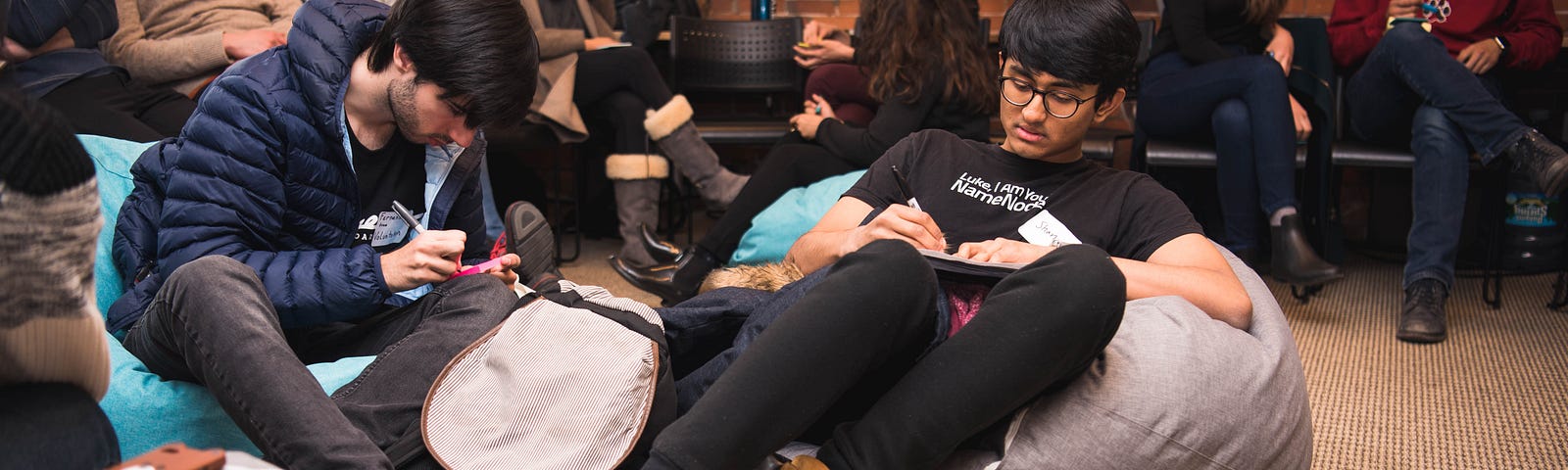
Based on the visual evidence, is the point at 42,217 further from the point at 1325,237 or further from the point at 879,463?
the point at 1325,237

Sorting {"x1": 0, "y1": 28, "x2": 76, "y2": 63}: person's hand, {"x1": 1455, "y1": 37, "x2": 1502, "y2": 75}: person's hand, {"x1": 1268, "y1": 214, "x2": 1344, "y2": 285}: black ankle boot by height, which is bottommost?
{"x1": 1268, "y1": 214, "x2": 1344, "y2": 285}: black ankle boot

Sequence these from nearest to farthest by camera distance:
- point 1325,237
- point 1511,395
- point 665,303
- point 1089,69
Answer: point 1089,69 → point 1511,395 → point 665,303 → point 1325,237

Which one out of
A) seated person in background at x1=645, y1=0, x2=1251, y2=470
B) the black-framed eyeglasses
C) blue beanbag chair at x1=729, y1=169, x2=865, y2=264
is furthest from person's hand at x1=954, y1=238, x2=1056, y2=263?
blue beanbag chair at x1=729, y1=169, x2=865, y2=264

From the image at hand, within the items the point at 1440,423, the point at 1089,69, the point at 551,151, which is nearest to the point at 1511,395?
the point at 1440,423

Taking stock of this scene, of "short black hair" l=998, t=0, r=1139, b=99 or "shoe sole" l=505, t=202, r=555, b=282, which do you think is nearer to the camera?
"short black hair" l=998, t=0, r=1139, b=99

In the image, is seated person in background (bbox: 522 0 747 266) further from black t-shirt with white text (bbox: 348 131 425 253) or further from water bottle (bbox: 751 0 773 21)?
black t-shirt with white text (bbox: 348 131 425 253)

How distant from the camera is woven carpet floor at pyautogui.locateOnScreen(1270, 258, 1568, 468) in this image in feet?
6.32

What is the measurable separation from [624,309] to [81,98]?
164 cm

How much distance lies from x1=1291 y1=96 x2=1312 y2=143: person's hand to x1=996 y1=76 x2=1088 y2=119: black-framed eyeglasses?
1634 millimetres

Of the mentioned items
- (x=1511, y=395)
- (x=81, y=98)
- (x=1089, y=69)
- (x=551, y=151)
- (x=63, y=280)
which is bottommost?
(x=551, y=151)

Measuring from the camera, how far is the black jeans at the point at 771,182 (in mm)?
2939

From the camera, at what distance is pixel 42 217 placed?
744 mm

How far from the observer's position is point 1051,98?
161cm

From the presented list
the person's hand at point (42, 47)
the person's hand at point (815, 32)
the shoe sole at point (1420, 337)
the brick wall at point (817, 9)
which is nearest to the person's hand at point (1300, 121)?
the shoe sole at point (1420, 337)
